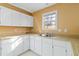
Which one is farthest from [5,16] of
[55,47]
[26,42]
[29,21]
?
[55,47]

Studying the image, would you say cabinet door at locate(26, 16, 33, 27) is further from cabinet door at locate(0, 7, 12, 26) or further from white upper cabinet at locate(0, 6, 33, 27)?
cabinet door at locate(0, 7, 12, 26)

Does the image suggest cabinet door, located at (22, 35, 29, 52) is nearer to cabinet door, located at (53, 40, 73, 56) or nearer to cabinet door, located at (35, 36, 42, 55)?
cabinet door, located at (35, 36, 42, 55)

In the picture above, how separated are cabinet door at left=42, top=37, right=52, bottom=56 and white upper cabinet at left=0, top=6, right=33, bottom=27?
25 cm

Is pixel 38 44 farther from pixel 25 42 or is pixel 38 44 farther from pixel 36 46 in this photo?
pixel 25 42

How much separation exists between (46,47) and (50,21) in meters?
0.31

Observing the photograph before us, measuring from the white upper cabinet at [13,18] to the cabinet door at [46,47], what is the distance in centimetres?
25

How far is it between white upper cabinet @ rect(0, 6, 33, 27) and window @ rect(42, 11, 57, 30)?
0.51 feet

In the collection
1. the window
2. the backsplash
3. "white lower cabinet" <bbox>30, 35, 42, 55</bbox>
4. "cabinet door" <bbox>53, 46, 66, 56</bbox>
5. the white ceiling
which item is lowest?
"cabinet door" <bbox>53, 46, 66, 56</bbox>

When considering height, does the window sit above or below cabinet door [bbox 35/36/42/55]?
above

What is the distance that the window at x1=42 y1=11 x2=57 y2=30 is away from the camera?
3.39ft

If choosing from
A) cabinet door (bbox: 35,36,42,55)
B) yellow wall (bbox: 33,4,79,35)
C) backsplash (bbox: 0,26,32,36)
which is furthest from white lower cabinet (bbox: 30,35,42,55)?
yellow wall (bbox: 33,4,79,35)

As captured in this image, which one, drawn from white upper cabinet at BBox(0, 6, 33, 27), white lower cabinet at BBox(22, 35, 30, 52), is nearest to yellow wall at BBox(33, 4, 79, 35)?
white upper cabinet at BBox(0, 6, 33, 27)

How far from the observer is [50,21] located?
106 centimetres

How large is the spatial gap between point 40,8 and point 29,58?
59 cm
